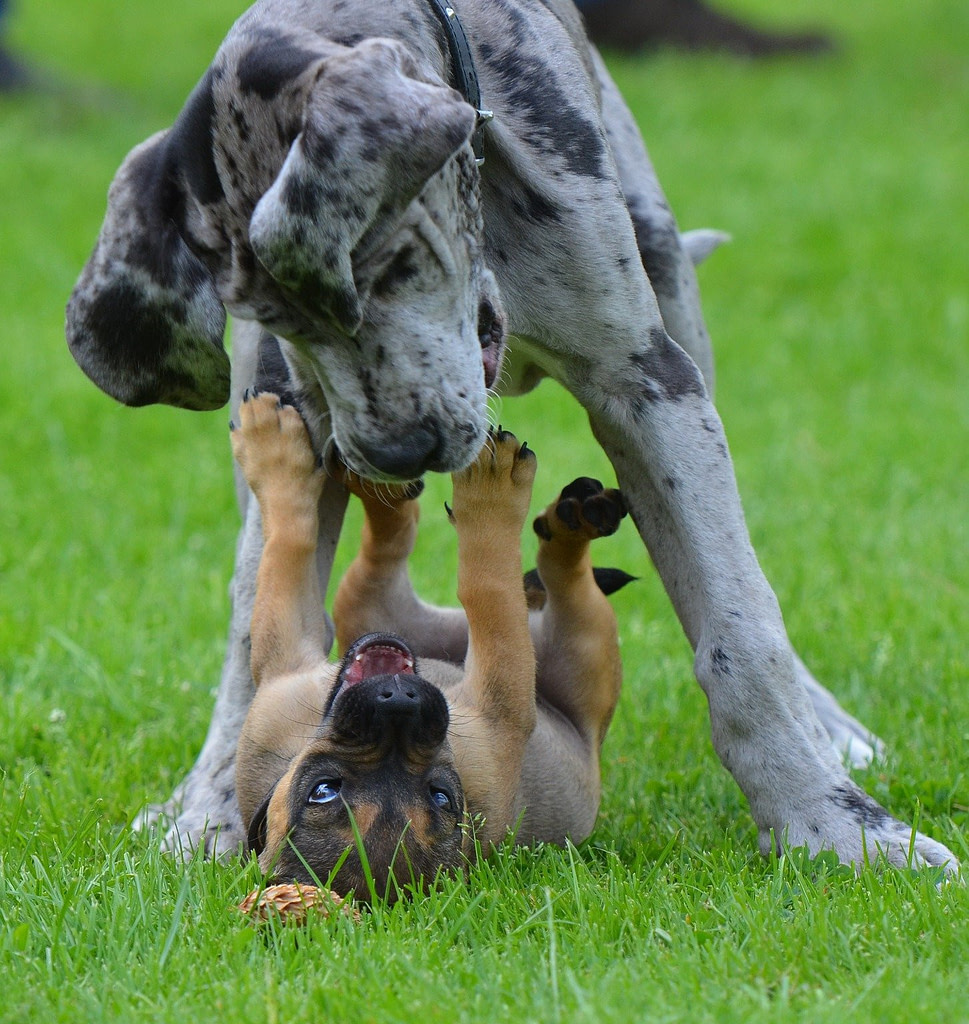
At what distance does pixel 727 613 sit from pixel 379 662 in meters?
0.95

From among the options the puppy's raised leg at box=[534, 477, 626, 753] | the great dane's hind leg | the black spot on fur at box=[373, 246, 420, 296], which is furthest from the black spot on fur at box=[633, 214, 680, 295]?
the black spot on fur at box=[373, 246, 420, 296]

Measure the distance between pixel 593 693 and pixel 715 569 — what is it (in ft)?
2.67

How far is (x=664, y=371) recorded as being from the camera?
4.10 metres

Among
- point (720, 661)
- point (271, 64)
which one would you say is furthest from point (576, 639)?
point (271, 64)

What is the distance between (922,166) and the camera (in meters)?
15.8

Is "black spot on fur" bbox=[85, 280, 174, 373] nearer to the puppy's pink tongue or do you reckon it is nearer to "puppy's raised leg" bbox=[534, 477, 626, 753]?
the puppy's pink tongue

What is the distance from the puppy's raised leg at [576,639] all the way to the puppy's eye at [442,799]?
2.55 feet

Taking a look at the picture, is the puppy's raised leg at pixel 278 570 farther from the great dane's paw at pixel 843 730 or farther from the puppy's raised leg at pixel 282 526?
the great dane's paw at pixel 843 730

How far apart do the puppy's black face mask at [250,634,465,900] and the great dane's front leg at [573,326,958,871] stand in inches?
30.5

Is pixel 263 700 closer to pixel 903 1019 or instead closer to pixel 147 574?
pixel 903 1019

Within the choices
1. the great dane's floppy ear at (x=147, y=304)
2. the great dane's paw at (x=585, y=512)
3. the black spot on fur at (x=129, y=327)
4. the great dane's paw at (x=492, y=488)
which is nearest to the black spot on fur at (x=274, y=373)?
the great dane's floppy ear at (x=147, y=304)

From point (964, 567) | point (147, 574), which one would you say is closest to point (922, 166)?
point (964, 567)

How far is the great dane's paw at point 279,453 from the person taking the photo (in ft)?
14.3

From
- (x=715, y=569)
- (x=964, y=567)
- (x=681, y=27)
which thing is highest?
(x=715, y=569)
